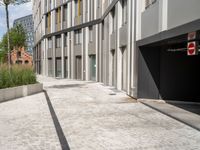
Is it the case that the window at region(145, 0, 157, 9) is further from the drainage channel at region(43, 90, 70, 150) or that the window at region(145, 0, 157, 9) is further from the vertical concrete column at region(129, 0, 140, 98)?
the drainage channel at region(43, 90, 70, 150)

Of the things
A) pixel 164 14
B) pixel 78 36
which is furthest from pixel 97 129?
pixel 78 36

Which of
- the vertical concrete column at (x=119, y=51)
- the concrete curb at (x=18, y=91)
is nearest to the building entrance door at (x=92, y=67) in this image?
the vertical concrete column at (x=119, y=51)

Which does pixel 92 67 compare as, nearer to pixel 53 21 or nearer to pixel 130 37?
pixel 53 21

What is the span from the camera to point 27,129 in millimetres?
8516

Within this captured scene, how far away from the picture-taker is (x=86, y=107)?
12664 millimetres

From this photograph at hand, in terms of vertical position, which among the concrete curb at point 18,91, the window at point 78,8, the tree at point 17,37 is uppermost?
the window at point 78,8

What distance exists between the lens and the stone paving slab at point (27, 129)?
22.7 ft

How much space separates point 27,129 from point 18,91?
26.4ft

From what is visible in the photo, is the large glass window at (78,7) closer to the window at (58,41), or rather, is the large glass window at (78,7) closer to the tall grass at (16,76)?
the window at (58,41)

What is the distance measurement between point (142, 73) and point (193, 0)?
6.26 metres

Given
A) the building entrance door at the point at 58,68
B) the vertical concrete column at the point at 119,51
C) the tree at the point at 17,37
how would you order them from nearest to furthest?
1. the vertical concrete column at the point at 119,51
2. the building entrance door at the point at 58,68
3. the tree at the point at 17,37

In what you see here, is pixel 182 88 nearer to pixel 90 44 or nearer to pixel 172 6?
pixel 172 6

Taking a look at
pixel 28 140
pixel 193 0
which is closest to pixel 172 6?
pixel 193 0

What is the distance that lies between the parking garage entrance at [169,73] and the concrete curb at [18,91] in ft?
22.7
